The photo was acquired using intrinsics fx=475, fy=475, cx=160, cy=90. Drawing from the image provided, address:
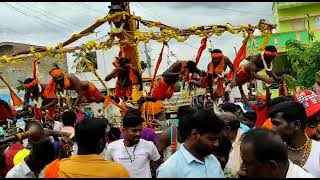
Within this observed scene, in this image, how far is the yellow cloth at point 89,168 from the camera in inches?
124

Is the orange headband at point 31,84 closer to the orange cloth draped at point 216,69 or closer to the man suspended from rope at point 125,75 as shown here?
the man suspended from rope at point 125,75

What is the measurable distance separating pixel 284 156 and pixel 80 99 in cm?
666

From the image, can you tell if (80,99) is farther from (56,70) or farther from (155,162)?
(155,162)

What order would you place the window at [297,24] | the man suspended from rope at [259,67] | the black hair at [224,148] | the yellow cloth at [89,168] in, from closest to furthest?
the yellow cloth at [89,168]
the black hair at [224,148]
the man suspended from rope at [259,67]
the window at [297,24]

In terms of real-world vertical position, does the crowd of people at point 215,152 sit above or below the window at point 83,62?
below

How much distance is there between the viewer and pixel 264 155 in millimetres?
2607

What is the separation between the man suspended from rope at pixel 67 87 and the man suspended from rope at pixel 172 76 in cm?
121

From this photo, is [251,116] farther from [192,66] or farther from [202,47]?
[202,47]

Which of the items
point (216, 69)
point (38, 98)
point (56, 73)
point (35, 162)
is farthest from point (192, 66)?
point (35, 162)

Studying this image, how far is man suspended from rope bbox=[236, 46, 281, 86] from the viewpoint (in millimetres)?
7141

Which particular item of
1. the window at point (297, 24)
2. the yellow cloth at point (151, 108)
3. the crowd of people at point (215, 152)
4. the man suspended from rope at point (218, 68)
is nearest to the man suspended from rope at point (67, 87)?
the yellow cloth at point (151, 108)

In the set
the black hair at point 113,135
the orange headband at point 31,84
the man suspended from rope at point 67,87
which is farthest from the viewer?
the orange headband at point 31,84

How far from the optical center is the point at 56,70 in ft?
26.3

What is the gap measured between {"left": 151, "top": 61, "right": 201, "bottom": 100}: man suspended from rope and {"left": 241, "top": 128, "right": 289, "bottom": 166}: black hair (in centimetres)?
522
